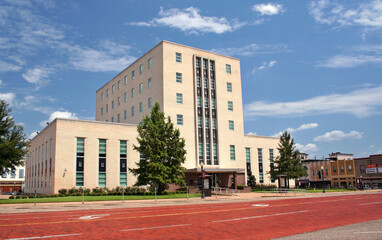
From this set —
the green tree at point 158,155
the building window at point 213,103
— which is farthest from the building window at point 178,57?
the green tree at point 158,155

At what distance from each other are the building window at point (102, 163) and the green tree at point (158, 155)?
26.6 ft

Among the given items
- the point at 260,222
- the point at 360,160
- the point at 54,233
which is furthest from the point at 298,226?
the point at 360,160

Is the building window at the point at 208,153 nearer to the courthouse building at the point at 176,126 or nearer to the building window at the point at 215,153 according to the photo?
the courthouse building at the point at 176,126

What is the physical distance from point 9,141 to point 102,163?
1612 centimetres

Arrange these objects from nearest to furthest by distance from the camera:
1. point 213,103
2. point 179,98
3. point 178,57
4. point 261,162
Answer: point 179,98
point 178,57
point 213,103
point 261,162

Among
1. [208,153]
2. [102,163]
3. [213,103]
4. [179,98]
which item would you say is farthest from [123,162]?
[213,103]

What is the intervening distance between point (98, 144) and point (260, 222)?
119 ft

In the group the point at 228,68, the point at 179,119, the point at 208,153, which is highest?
the point at 228,68

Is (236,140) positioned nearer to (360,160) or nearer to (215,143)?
(215,143)

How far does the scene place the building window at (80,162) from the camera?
44728mm

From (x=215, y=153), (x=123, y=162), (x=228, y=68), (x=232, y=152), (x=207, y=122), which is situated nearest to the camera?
(x=123, y=162)

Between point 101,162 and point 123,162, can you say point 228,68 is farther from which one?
point 101,162

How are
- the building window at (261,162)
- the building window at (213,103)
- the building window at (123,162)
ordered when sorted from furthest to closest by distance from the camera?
the building window at (261,162) < the building window at (213,103) < the building window at (123,162)

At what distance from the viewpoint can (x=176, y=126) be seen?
175 ft
